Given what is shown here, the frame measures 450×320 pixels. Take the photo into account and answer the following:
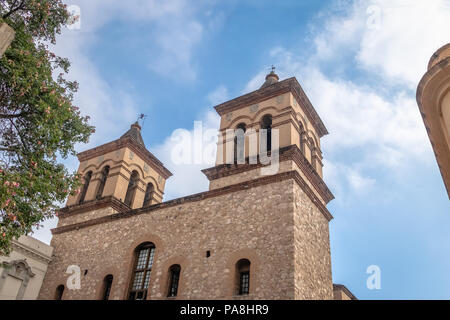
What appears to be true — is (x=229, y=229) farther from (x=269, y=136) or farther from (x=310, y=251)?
(x=269, y=136)

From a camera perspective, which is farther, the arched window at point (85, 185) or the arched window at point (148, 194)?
the arched window at point (148, 194)

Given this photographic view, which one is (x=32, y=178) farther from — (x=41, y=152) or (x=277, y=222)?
(x=277, y=222)

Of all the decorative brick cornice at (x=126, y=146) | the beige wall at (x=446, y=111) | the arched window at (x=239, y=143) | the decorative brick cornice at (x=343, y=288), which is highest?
the decorative brick cornice at (x=126, y=146)

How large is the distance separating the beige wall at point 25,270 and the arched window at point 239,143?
1018cm

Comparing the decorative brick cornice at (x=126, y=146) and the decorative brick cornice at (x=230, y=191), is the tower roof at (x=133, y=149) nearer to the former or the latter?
the decorative brick cornice at (x=126, y=146)

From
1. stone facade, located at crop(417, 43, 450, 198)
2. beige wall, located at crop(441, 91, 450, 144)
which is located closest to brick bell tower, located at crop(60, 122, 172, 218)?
stone facade, located at crop(417, 43, 450, 198)

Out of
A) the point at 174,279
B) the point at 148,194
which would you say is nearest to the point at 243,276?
the point at 174,279

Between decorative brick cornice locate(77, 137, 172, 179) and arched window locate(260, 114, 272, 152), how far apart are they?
8.14 m

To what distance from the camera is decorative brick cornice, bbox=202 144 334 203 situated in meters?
14.4

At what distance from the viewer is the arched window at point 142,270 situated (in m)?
14.6

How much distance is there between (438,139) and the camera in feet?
24.4

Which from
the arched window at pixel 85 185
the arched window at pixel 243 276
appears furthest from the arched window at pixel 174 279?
the arched window at pixel 85 185

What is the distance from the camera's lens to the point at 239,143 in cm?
1669
